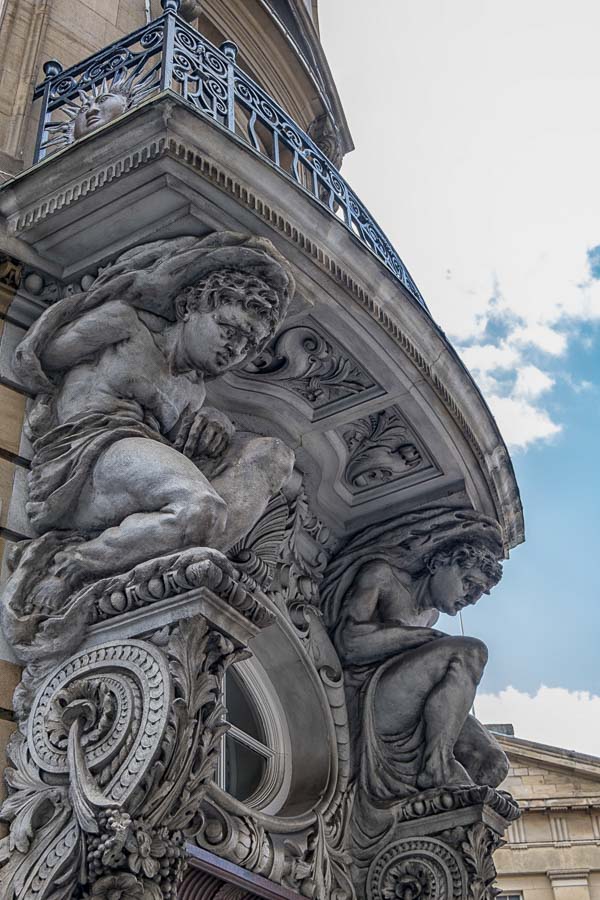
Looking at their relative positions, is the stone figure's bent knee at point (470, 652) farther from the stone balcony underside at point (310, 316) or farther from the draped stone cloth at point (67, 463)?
the draped stone cloth at point (67, 463)

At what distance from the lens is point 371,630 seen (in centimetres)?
709

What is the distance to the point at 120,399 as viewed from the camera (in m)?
5.35

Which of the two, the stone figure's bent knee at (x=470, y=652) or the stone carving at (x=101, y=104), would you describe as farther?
the stone figure's bent knee at (x=470, y=652)

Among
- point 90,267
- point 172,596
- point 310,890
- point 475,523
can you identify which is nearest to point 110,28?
point 90,267

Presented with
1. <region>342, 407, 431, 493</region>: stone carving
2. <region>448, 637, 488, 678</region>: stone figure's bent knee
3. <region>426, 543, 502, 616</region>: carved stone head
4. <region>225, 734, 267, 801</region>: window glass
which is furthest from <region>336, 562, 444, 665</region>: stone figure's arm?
<region>225, 734, 267, 801</region>: window glass

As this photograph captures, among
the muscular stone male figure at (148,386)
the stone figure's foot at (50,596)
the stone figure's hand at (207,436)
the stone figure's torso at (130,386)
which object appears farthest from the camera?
the stone figure's hand at (207,436)

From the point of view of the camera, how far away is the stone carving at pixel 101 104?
244 inches

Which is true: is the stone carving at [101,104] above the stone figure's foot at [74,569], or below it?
above

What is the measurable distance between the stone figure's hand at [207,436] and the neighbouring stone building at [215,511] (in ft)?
0.08

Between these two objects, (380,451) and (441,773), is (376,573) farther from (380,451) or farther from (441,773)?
(441,773)

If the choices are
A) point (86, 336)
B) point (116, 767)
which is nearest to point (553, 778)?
point (86, 336)

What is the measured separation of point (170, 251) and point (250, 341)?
2.01 ft

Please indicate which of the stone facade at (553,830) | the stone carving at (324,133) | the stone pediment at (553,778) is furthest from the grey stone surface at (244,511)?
the stone pediment at (553,778)

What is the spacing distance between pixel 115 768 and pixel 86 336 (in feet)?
→ 7.38
